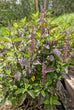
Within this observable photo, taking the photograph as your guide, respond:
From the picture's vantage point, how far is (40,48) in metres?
1.13

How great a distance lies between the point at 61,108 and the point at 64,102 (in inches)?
4.7

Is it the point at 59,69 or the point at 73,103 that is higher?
the point at 59,69

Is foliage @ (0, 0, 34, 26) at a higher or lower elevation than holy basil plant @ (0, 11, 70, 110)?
higher

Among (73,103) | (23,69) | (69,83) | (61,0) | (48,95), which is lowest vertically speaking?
(73,103)

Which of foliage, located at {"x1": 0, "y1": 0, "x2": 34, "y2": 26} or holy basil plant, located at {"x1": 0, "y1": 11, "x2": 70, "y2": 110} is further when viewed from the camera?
foliage, located at {"x1": 0, "y1": 0, "x2": 34, "y2": 26}

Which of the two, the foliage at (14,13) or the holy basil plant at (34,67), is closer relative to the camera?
the holy basil plant at (34,67)

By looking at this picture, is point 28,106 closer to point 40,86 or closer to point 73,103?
point 40,86

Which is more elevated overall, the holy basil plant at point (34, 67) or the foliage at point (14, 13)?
the foliage at point (14, 13)

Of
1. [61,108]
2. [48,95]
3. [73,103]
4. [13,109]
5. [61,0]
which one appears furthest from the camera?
[61,0]

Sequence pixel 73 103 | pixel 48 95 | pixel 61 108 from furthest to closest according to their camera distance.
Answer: pixel 73 103 → pixel 61 108 → pixel 48 95

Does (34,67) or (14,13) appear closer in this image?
(34,67)

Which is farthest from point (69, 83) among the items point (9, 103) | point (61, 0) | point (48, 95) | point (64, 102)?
point (61, 0)

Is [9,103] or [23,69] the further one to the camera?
[9,103]

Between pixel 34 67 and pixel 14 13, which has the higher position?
pixel 14 13
